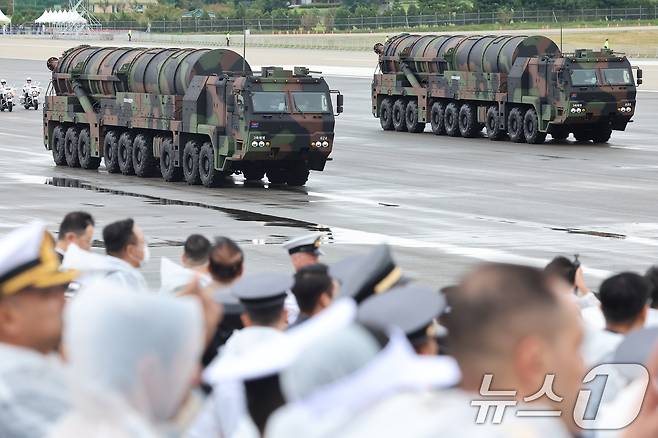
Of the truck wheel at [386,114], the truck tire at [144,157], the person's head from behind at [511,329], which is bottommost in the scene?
the truck wheel at [386,114]

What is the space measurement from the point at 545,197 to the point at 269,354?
23.8m

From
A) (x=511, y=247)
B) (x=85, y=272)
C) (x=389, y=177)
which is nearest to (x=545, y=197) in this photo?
(x=389, y=177)

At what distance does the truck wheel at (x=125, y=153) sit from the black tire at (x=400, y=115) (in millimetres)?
15085

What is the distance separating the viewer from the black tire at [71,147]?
35.8m

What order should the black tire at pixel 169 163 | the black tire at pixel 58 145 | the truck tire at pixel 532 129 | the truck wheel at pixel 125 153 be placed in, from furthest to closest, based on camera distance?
the truck tire at pixel 532 129
the black tire at pixel 58 145
the truck wheel at pixel 125 153
the black tire at pixel 169 163

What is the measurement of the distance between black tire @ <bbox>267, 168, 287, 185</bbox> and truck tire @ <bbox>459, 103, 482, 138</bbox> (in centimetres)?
1382

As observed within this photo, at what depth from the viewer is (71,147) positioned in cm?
3597

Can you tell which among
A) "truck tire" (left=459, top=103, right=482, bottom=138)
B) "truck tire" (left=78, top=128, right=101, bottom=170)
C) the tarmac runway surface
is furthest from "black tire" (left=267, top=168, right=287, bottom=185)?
"truck tire" (left=459, top=103, right=482, bottom=138)

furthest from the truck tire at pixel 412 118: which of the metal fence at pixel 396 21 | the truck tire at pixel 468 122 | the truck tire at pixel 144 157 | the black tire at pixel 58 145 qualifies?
the metal fence at pixel 396 21

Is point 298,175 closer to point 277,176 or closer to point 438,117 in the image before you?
point 277,176

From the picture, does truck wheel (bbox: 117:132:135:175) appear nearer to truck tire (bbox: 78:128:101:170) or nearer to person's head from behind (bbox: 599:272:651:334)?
truck tire (bbox: 78:128:101:170)

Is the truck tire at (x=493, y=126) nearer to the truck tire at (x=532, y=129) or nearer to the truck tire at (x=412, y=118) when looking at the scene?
the truck tire at (x=532, y=129)

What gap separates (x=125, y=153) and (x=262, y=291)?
28.0m

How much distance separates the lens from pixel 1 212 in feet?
82.4
